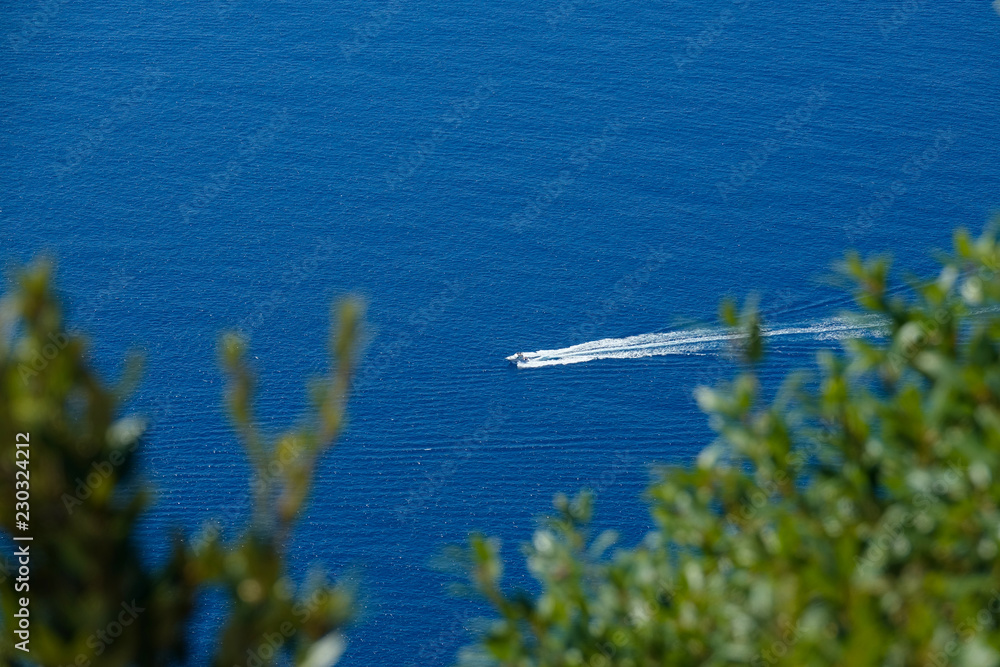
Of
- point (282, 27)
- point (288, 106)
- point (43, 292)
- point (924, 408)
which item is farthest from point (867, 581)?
point (282, 27)

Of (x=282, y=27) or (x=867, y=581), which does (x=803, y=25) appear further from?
(x=867, y=581)

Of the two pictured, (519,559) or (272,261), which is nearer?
(519,559)
